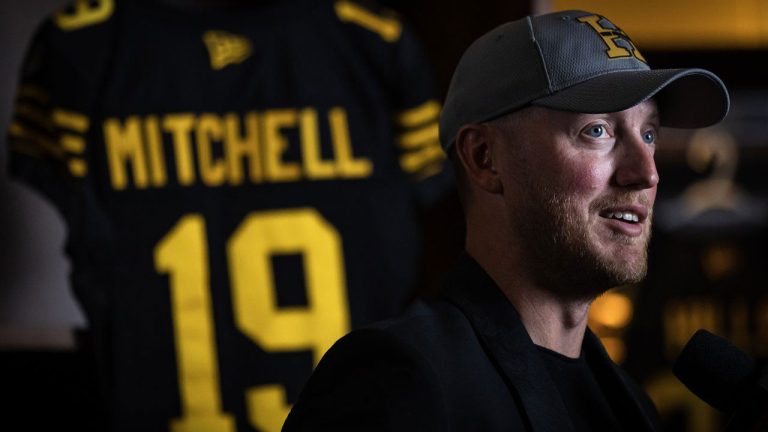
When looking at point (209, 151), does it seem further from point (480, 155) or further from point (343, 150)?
point (480, 155)

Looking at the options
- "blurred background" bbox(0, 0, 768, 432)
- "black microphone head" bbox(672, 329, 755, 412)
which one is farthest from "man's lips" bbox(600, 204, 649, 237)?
"blurred background" bbox(0, 0, 768, 432)

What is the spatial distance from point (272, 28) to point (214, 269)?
14.4 inches

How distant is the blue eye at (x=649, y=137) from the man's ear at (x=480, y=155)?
0.45 feet

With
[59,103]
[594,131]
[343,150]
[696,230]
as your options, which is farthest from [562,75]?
[696,230]

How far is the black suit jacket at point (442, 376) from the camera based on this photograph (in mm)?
852

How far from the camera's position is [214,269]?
5.39ft

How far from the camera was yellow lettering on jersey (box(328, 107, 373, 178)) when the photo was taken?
5.49 feet

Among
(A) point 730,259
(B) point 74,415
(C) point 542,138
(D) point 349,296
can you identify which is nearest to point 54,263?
(B) point 74,415

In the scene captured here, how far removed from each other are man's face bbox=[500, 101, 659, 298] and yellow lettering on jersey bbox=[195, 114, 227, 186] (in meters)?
0.72

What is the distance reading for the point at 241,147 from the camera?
1644mm

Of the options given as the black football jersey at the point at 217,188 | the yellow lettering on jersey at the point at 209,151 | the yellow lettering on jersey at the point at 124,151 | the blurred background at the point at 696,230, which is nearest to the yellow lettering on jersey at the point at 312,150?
the black football jersey at the point at 217,188

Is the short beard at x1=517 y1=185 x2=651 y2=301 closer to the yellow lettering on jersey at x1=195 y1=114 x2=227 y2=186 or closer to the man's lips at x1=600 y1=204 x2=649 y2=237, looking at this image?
the man's lips at x1=600 y1=204 x2=649 y2=237

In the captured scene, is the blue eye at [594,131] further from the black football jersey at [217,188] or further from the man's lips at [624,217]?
the black football jersey at [217,188]

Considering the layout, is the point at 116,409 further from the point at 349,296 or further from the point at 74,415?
the point at 349,296
